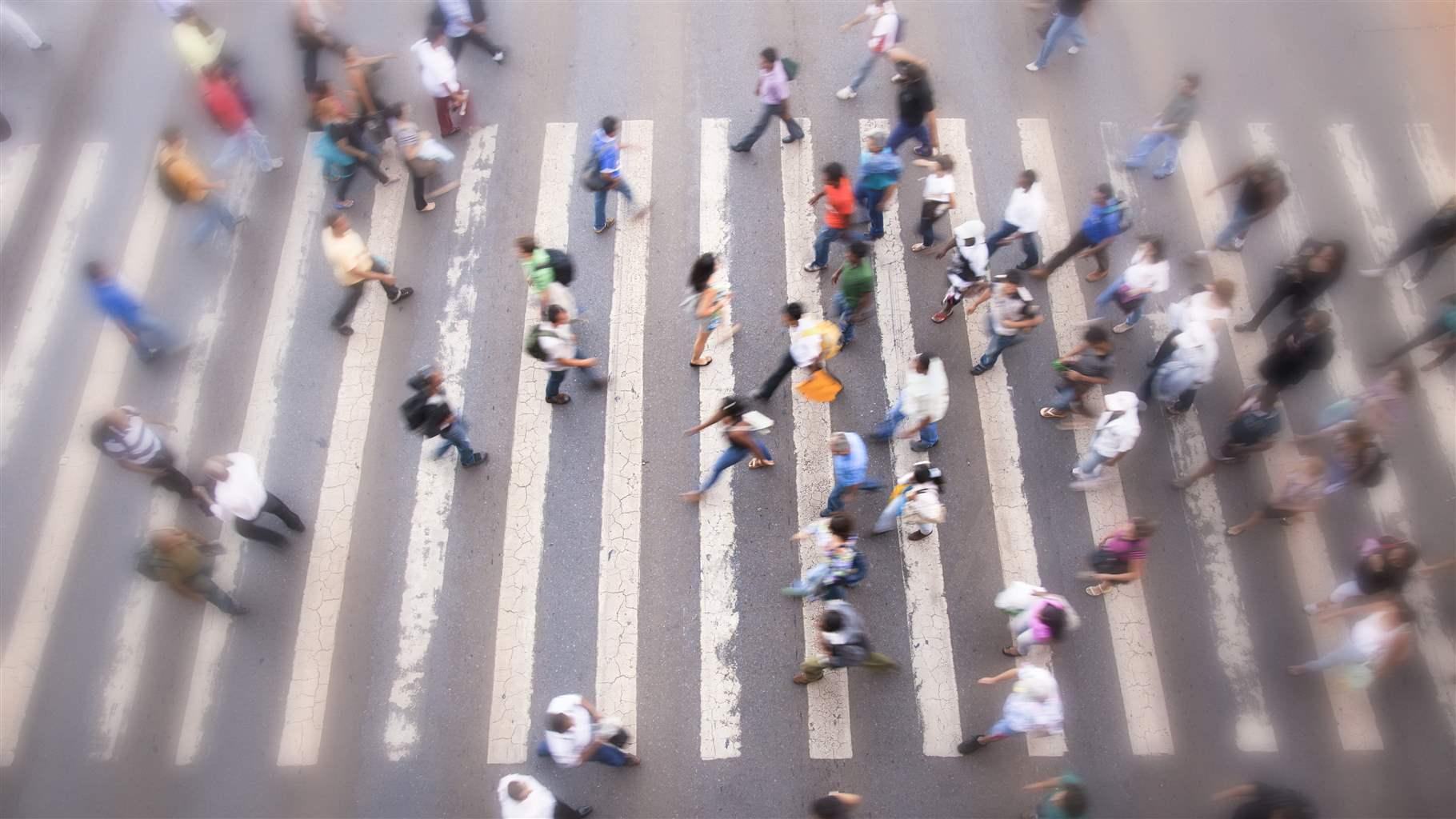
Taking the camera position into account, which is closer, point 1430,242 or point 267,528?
point 267,528

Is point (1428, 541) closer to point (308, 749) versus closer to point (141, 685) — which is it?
point (308, 749)

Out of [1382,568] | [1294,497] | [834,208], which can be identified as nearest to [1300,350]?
[1294,497]

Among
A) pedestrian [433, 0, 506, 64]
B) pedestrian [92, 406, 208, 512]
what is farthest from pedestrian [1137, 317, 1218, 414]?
pedestrian [92, 406, 208, 512]

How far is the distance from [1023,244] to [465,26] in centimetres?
776

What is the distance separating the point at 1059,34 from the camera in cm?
Result: 1127

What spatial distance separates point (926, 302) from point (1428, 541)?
552 centimetres

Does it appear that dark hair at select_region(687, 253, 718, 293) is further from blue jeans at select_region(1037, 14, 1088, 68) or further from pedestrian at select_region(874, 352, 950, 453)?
blue jeans at select_region(1037, 14, 1088, 68)

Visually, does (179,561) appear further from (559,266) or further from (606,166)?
(606,166)

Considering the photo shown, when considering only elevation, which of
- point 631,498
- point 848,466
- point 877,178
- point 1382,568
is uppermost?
point 877,178

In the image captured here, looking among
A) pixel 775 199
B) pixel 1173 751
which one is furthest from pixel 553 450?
pixel 1173 751

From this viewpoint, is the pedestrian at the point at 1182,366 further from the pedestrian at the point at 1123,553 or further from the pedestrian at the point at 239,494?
the pedestrian at the point at 239,494

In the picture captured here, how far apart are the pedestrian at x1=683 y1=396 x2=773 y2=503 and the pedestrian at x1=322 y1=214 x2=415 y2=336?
3876mm

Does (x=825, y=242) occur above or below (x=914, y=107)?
below

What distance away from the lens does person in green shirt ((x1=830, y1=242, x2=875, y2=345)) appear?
8344mm
